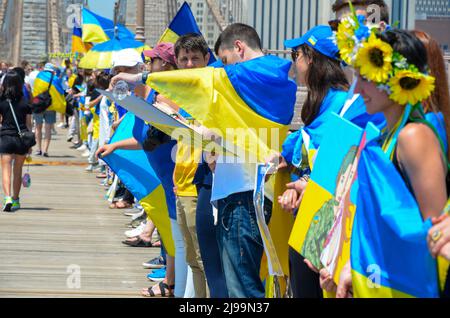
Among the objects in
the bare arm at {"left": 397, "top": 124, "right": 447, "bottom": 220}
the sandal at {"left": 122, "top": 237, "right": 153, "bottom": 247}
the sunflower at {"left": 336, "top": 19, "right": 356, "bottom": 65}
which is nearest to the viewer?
the bare arm at {"left": 397, "top": 124, "right": 447, "bottom": 220}

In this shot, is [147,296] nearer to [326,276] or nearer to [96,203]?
[326,276]

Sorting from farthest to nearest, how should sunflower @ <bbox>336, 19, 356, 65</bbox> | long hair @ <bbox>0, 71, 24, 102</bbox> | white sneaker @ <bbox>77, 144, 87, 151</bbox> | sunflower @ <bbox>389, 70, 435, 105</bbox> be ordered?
white sneaker @ <bbox>77, 144, 87, 151</bbox> < long hair @ <bbox>0, 71, 24, 102</bbox> < sunflower @ <bbox>336, 19, 356, 65</bbox> < sunflower @ <bbox>389, 70, 435, 105</bbox>

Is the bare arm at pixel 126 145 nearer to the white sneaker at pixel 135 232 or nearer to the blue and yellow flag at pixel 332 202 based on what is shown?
the white sneaker at pixel 135 232

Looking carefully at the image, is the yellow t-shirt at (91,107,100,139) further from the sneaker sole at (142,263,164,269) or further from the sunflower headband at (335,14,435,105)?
the sunflower headband at (335,14,435,105)

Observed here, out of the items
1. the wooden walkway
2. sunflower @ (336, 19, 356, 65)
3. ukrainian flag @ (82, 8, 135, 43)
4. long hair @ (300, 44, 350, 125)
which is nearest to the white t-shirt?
long hair @ (300, 44, 350, 125)

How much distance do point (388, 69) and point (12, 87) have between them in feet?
34.0

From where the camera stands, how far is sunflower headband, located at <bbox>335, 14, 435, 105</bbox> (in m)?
3.79

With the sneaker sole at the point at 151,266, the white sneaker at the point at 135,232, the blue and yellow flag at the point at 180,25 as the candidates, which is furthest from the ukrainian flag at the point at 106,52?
the blue and yellow flag at the point at 180,25

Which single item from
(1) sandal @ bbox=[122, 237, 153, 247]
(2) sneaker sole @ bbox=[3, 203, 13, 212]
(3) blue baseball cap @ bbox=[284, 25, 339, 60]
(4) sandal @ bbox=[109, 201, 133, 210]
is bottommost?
(4) sandal @ bbox=[109, 201, 133, 210]

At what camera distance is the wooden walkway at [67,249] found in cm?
832

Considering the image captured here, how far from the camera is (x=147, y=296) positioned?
807 centimetres

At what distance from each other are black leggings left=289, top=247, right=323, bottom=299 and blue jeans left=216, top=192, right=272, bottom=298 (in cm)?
74

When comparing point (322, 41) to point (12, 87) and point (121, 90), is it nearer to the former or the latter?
point (121, 90)
